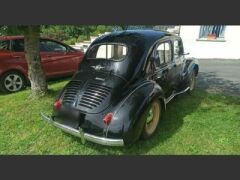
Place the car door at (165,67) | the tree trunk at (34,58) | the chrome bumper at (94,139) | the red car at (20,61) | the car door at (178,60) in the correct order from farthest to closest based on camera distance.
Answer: the red car at (20,61) < the car door at (178,60) < the tree trunk at (34,58) < the car door at (165,67) < the chrome bumper at (94,139)

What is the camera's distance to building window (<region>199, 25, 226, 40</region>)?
47.4ft

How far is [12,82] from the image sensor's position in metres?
7.71

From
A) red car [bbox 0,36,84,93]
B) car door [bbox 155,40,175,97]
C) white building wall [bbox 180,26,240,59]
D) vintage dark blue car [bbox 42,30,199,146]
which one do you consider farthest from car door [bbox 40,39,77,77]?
white building wall [bbox 180,26,240,59]

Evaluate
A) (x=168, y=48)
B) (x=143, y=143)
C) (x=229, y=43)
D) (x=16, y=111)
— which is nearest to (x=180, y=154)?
(x=143, y=143)

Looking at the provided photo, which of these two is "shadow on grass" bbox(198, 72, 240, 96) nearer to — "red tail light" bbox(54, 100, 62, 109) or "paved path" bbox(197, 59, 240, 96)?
"paved path" bbox(197, 59, 240, 96)

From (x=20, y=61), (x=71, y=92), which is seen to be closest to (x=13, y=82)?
(x=20, y=61)

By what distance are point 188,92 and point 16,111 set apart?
4504 millimetres

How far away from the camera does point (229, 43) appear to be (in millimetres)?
14305

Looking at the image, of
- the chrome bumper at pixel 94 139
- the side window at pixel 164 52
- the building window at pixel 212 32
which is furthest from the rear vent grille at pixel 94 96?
the building window at pixel 212 32

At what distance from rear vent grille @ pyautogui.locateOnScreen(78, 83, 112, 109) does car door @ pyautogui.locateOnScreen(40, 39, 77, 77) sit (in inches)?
166

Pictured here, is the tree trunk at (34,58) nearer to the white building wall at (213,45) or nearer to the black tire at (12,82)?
the black tire at (12,82)

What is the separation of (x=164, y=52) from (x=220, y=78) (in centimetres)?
467

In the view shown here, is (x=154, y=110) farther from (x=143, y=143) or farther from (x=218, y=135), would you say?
(x=218, y=135)

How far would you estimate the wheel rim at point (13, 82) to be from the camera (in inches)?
301
